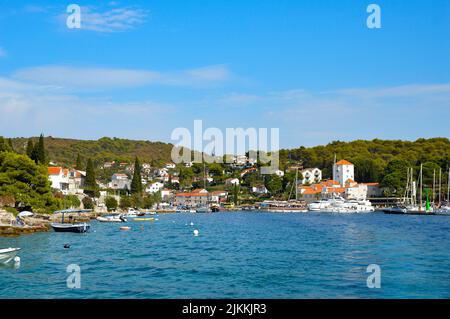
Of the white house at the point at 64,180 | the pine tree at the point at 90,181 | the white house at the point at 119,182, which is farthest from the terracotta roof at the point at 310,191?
the pine tree at the point at 90,181

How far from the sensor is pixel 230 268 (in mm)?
21516

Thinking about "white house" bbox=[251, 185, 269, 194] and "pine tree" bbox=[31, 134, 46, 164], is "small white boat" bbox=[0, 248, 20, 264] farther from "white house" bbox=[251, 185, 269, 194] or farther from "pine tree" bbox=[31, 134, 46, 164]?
"white house" bbox=[251, 185, 269, 194]

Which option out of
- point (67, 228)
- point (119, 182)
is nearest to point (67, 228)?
point (67, 228)

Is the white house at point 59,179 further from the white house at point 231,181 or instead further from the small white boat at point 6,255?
the white house at point 231,181

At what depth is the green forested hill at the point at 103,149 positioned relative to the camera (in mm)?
157700

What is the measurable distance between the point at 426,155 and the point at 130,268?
351 ft

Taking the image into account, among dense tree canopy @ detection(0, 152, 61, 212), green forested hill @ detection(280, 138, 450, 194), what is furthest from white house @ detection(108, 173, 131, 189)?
dense tree canopy @ detection(0, 152, 61, 212)

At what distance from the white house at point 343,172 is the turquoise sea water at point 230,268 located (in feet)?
295

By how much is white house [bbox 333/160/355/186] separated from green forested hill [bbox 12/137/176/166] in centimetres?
6569

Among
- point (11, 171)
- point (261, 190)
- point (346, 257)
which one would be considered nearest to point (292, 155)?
point (261, 190)

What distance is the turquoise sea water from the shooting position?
16453mm

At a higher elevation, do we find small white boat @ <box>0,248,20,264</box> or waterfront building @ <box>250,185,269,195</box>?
waterfront building @ <box>250,185,269,195</box>

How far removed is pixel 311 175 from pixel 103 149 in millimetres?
79642
